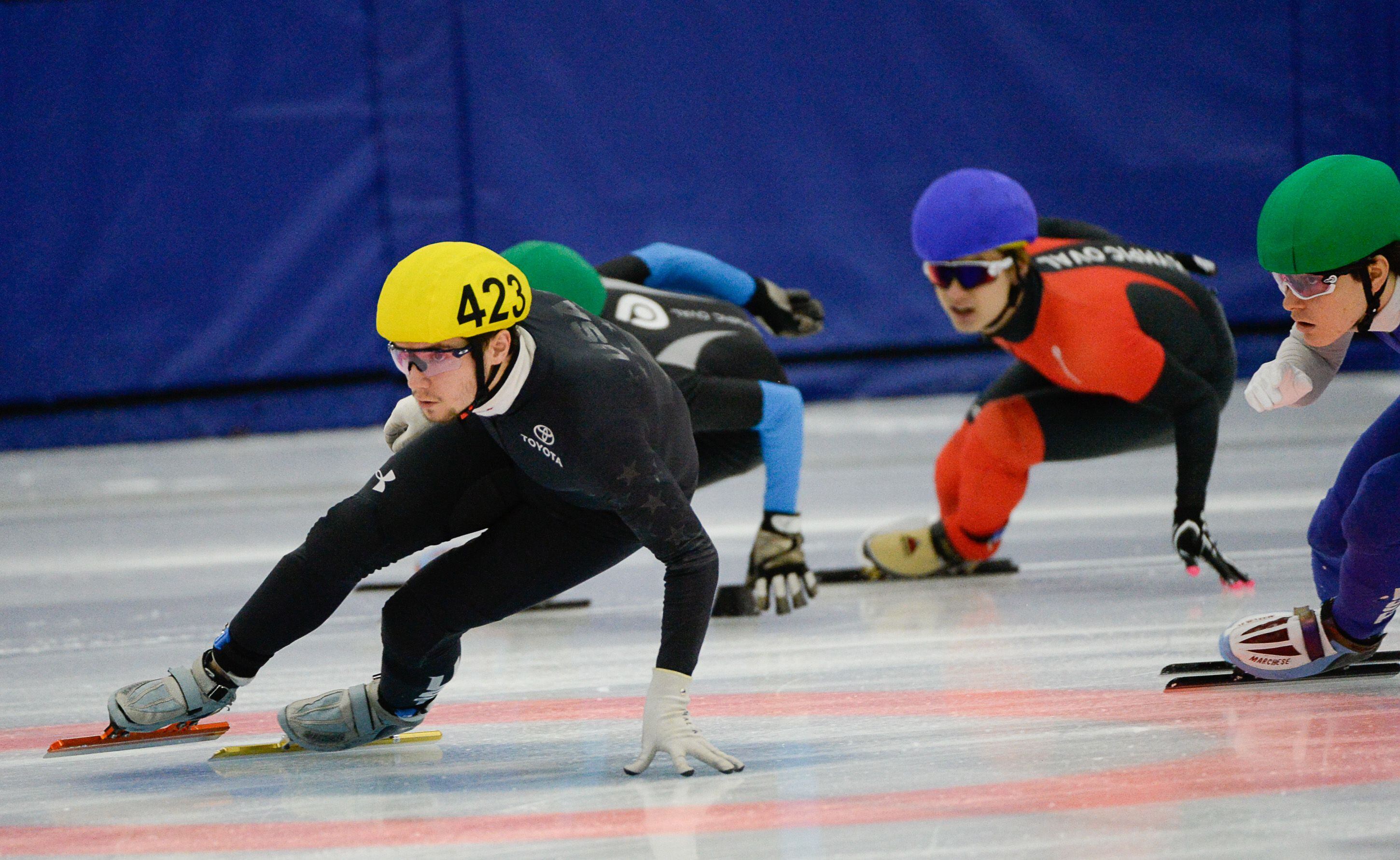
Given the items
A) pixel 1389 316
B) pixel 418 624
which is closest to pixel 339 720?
pixel 418 624

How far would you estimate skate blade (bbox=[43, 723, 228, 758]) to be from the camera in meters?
2.75

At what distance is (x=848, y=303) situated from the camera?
25.8 feet

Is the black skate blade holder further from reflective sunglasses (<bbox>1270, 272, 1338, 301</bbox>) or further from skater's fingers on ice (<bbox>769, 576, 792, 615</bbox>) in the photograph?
skater's fingers on ice (<bbox>769, 576, 792, 615</bbox>)

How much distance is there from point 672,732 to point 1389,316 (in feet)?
4.99

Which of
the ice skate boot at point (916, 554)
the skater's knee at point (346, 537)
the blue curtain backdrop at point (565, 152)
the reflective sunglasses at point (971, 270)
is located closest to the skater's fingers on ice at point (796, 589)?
the ice skate boot at point (916, 554)

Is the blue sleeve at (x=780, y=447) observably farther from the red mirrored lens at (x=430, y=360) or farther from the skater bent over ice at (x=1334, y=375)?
the red mirrored lens at (x=430, y=360)

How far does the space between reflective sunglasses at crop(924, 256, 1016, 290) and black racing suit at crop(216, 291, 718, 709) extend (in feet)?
4.45

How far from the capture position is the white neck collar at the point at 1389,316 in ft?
8.60

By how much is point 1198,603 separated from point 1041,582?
0.52 metres

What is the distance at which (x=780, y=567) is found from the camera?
12.6 feet

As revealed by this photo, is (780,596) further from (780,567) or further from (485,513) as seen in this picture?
(485,513)

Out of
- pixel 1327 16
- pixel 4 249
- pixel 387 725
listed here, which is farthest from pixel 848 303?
pixel 387 725

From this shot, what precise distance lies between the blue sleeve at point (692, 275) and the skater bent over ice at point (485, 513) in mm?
1651

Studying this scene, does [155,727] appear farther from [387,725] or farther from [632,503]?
[632,503]
